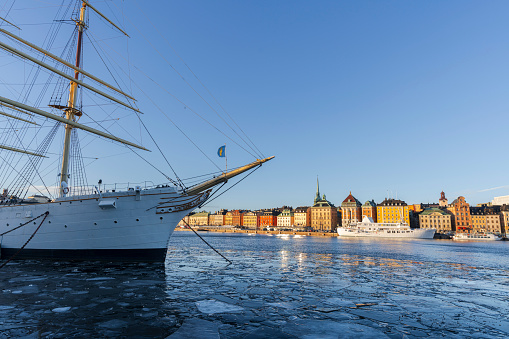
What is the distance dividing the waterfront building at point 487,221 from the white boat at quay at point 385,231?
4812 centimetres

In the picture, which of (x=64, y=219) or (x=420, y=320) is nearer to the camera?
(x=420, y=320)

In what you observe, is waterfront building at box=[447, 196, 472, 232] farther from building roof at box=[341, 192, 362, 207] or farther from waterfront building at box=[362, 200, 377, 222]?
building roof at box=[341, 192, 362, 207]

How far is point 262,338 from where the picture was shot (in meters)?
7.66

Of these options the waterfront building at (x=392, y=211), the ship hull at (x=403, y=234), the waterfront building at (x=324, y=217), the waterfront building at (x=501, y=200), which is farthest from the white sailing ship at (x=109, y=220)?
the waterfront building at (x=501, y=200)

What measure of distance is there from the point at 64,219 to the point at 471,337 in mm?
25625

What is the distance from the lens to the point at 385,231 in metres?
123

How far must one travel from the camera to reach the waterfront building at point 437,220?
150625mm

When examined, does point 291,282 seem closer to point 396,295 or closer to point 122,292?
point 396,295

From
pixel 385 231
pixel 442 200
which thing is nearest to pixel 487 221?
pixel 442 200

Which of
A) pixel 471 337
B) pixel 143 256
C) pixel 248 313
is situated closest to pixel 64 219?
pixel 143 256

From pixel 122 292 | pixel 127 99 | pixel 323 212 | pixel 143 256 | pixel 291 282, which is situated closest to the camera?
pixel 122 292

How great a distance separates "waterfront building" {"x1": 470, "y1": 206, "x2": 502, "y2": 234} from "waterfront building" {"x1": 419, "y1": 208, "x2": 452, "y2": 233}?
12.1 m

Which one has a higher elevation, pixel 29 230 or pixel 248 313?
pixel 29 230

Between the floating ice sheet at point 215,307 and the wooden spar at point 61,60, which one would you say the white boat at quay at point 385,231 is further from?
the floating ice sheet at point 215,307
